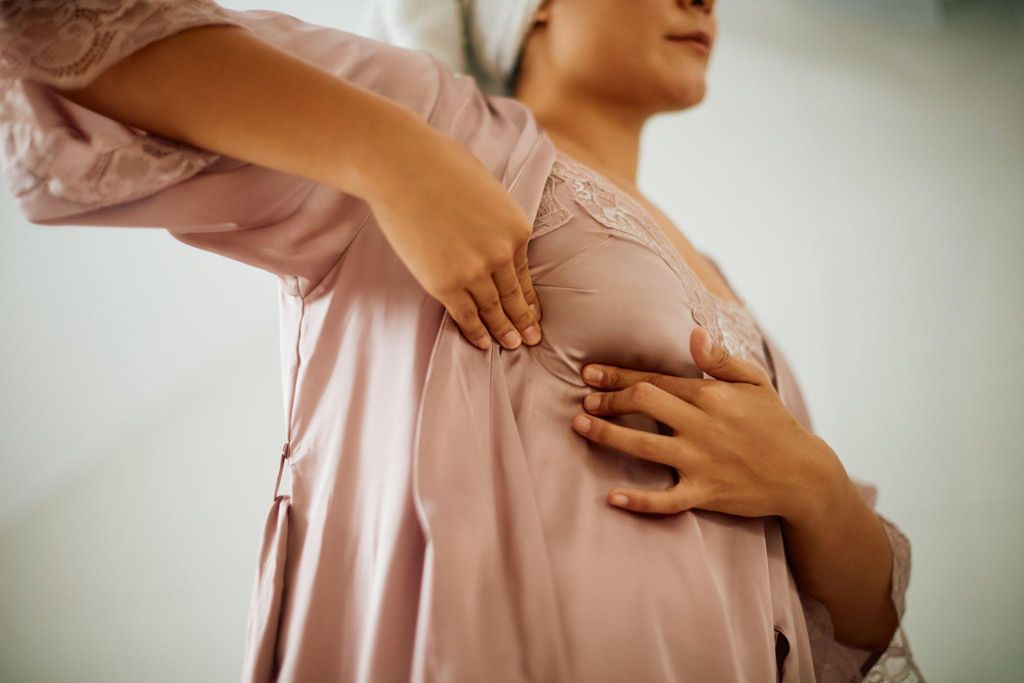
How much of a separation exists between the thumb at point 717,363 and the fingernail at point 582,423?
0.37 feet

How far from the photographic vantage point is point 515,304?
513 mm

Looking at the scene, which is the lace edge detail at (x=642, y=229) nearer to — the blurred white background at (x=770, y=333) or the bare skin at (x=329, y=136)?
the bare skin at (x=329, y=136)

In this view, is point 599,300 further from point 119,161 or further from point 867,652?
point 867,652

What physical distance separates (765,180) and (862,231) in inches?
9.3

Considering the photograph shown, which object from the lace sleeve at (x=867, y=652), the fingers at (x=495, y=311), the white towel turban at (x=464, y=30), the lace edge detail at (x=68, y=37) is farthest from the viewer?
the white towel turban at (x=464, y=30)

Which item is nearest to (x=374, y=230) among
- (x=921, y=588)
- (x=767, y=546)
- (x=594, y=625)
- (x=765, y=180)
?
(x=594, y=625)

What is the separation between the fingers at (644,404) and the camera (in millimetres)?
532

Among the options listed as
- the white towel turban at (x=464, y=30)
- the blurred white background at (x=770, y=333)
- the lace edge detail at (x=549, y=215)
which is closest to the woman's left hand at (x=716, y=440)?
the lace edge detail at (x=549, y=215)

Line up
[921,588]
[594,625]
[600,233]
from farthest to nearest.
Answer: [921,588]
[600,233]
[594,625]

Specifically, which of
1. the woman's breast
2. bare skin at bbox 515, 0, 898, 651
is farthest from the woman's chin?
the woman's breast

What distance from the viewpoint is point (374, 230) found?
0.55 m

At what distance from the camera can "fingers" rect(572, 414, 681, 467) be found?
525 mm

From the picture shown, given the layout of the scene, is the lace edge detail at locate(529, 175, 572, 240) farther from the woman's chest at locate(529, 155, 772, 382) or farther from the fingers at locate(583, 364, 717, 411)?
the fingers at locate(583, 364, 717, 411)

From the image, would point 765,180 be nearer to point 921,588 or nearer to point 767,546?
point 921,588
